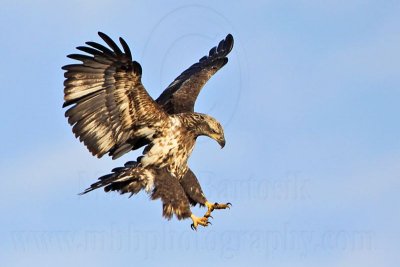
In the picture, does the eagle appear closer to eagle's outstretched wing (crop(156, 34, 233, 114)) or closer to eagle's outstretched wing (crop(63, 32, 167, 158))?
eagle's outstretched wing (crop(63, 32, 167, 158))

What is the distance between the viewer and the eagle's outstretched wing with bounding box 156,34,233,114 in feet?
76.7

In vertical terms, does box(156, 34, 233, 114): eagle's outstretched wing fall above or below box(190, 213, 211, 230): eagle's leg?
above

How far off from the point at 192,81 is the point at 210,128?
3.44 meters

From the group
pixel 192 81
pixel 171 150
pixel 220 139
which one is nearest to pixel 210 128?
pixel 220 139

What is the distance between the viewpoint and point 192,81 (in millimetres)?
24641

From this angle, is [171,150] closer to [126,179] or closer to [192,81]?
[126,179]

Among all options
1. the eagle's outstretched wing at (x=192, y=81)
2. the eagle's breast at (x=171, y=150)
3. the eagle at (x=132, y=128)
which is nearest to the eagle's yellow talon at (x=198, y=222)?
the eagle at (x=132, y=128)

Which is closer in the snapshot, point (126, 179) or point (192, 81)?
point (126, 179)

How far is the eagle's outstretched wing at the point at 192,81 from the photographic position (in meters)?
23.4

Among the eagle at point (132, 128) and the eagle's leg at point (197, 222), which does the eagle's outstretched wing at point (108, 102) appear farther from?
the eagle's leg at point (197, 222)

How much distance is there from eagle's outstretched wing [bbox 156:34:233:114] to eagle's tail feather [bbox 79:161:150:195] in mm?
2242

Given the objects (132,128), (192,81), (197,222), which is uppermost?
(192,81)

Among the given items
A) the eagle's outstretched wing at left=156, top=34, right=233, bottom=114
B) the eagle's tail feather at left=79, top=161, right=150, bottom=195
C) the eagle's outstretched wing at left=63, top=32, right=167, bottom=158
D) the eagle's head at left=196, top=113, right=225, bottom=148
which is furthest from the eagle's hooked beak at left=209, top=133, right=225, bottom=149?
the eagle's outstretched wing at left=156, top=34, right=233, bottom=114

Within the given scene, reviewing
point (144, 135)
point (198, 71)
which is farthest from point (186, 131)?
point (198, 71)
